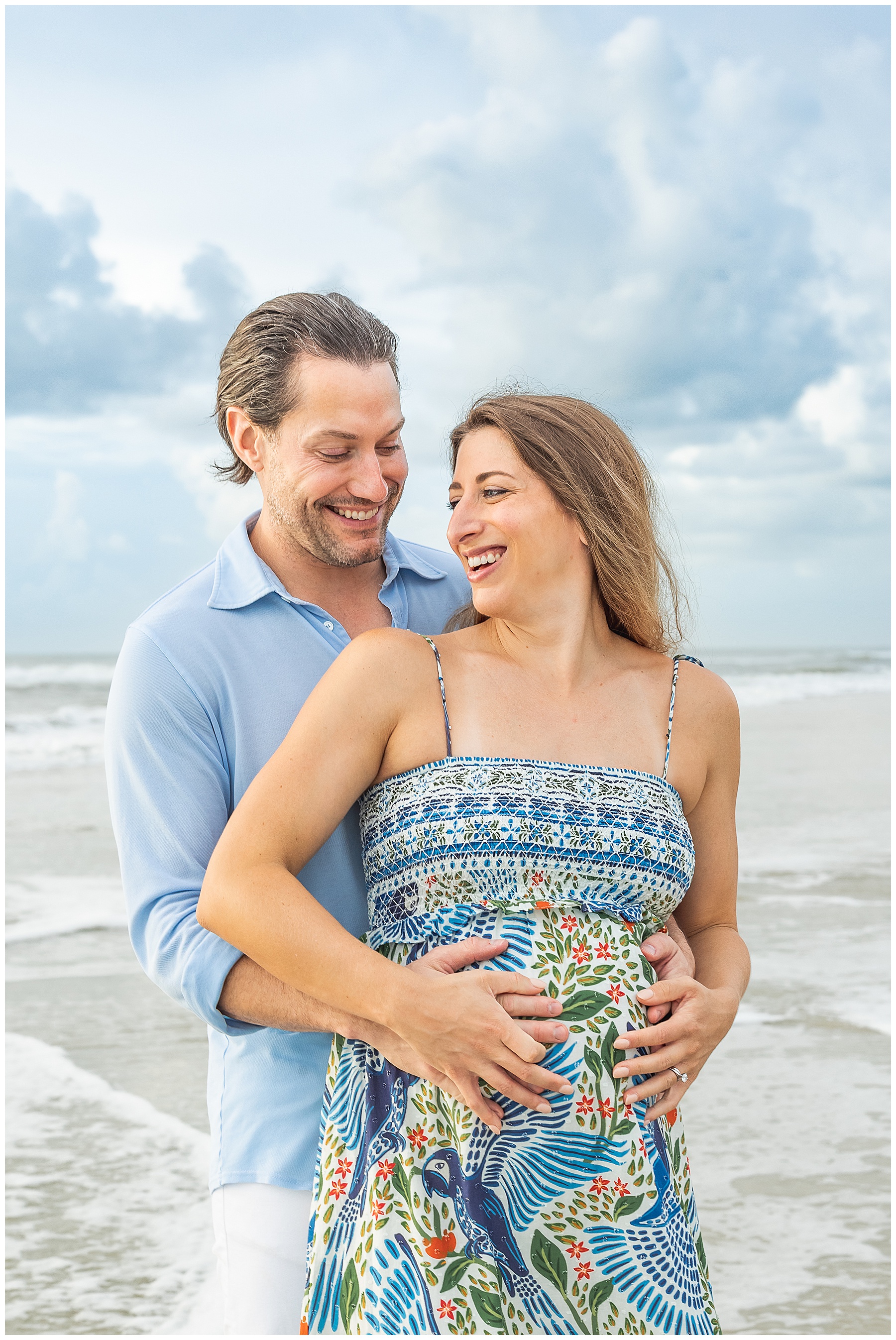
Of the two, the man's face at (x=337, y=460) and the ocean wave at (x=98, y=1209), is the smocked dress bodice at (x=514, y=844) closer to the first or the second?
the man's face at (x=337, y=460)

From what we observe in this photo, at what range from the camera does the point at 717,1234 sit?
4.49m

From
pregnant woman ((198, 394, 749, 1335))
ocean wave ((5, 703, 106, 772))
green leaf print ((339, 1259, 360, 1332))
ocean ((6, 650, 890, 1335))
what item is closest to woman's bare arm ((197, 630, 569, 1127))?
pregnant woman ((198, 394, 749, 1335))

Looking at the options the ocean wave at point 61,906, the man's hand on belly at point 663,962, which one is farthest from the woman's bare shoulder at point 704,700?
the ocean wave at point 61,906

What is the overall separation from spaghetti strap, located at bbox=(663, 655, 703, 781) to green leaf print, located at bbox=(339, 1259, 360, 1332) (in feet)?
3.37

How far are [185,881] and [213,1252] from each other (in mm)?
2861

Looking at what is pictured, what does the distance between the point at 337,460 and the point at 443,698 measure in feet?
2.11

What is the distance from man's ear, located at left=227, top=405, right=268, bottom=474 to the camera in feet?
8.83

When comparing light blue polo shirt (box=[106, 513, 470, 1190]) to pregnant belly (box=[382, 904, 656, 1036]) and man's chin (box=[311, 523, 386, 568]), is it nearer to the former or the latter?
man's chin (box=[311, 523, 386, 568])

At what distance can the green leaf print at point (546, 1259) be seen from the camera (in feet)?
6.61

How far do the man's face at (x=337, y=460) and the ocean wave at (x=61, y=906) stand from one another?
640 cm

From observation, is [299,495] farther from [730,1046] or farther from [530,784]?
[730,1046]

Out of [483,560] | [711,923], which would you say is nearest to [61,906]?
[711,923]

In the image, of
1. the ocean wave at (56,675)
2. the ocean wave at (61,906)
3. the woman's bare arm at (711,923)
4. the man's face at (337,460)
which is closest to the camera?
the woman's bare arm at (711,923)

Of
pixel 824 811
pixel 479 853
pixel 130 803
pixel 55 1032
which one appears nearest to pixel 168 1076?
pixel 55 1032
